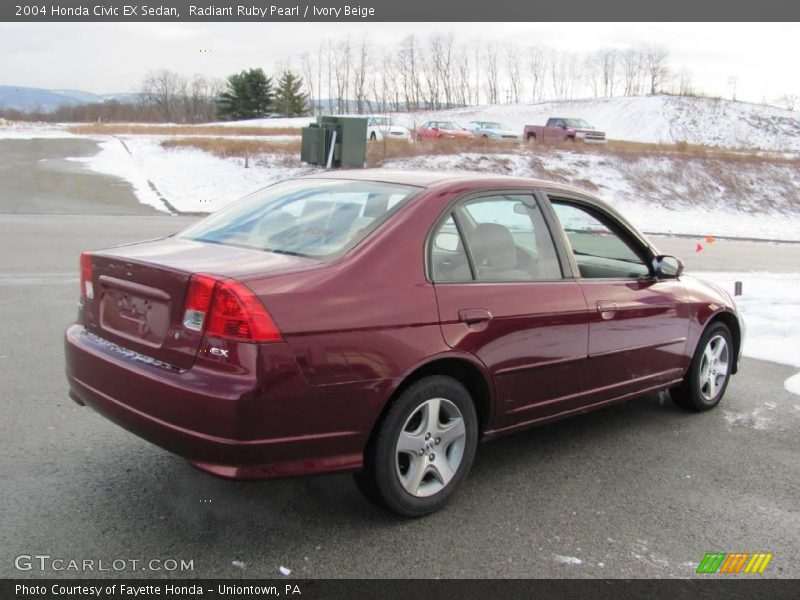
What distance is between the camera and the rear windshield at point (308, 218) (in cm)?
349

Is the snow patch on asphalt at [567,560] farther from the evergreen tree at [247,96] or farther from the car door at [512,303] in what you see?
the evergreen tree at [247,96]

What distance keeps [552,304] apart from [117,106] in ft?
349

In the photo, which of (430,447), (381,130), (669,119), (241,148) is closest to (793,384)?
(430,447)

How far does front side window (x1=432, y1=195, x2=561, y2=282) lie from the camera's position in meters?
3.64

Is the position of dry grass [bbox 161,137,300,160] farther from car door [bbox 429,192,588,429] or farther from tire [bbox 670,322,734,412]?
car door [bbox 429,192,588,429]

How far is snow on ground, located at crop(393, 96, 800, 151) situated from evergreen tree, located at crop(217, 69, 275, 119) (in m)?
19.6

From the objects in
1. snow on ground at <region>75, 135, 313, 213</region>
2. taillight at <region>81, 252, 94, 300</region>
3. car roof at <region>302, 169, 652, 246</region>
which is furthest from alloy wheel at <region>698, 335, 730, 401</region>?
snow on ground at <region>75, 135, 313, 213</region>

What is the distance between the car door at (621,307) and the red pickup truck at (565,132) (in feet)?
113

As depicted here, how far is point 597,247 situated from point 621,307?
713 millimetres

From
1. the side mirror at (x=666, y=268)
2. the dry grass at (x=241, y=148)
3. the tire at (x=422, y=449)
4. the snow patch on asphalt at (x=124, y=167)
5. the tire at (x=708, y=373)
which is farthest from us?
the dry grass at (x=241, y=148)

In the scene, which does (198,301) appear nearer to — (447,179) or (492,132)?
(447,179)

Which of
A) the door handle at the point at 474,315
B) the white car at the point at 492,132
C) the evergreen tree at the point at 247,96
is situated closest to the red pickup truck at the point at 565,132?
the white car at the point at 492,132

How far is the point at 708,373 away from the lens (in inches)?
208

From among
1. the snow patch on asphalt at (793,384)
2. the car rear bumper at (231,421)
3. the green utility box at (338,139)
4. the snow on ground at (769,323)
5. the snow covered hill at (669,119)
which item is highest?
the snow covered hill at (669,119)
